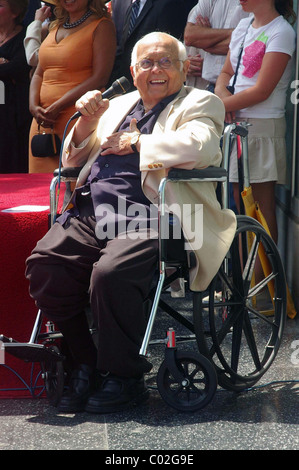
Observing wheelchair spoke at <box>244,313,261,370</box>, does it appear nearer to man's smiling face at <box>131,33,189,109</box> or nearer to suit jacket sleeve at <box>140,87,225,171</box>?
suit jacket sleeve at <box>140,87,225,171</box>

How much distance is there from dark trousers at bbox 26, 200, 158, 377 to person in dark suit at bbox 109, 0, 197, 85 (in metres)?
2.42

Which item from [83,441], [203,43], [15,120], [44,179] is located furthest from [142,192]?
[15,120]

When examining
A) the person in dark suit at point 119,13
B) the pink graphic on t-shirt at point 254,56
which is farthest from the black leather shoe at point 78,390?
the person in dark suit at point 119,13

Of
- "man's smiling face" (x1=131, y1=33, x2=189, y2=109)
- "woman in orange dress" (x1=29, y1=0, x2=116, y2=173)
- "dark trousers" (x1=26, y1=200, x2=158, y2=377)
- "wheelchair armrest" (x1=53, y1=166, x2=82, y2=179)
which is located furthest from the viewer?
"woman in orange dress" (x1=29, y1=0, x2=116, y2=173)

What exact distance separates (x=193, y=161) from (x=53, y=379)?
1.10 m

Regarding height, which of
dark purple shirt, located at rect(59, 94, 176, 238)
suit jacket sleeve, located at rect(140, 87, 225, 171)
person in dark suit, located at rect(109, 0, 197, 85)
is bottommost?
dark purple shirt, located at rect(59, 94, 176, 238)

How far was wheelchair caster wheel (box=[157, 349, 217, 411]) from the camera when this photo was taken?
3432mm

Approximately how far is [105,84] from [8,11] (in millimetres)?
1441

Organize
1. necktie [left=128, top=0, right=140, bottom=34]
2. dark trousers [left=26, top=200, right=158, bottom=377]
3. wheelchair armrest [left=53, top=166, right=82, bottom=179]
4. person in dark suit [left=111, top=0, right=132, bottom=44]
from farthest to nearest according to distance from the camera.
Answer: person in dark suit [left=111, top=0, right=132, bottom=44] < necktie [left=128, top=0, right=140, bottom=34] < wheelchair armrest [left=53, top=166, right=82, bottom=179] < dark trousers [left=26, top=200, right=158, bottom=377]

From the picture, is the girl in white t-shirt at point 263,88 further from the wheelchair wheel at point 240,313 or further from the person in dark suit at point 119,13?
the person in dark suit at point 119,13

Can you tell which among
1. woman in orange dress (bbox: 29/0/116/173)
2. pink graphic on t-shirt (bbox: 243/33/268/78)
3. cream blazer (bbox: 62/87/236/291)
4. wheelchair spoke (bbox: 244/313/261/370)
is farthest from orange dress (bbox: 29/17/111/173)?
wheelchair spoke (bbox: 244/313/261/370)

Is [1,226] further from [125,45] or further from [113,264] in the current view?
[125,45]

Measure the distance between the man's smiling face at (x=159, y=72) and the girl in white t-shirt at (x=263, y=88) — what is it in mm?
1114

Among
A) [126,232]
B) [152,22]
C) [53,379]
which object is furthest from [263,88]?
[53,379]
